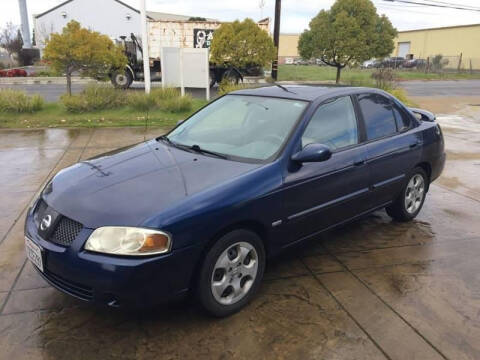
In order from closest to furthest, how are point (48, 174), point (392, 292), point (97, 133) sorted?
point (392, 292) < point (48, 174) < point (97, 133)

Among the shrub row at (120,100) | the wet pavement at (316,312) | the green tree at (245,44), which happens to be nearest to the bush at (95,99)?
the shrub row at (120,100)

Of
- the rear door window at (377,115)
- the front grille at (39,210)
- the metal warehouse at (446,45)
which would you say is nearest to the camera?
the front grille at (39,210)

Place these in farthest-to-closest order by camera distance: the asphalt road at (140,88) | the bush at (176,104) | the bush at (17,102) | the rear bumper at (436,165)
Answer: the asphalt road at (140,88), the bush at (176,104), the bush at (17,102), the rear bumper at (436,165)

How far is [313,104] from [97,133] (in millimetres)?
6994

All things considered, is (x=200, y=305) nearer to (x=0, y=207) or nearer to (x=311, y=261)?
(x=311, y=261)

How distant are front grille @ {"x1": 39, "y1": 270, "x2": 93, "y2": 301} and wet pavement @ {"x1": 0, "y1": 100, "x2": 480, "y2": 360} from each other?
0.33m

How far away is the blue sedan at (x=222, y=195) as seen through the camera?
2637mm

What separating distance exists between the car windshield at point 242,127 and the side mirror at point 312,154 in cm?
19

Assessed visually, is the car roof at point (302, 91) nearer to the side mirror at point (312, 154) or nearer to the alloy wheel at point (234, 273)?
the side mirror at point (312, 154)

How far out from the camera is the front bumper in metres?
2.56

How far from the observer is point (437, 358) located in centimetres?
271

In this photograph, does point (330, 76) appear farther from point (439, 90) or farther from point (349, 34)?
point (349, 34)

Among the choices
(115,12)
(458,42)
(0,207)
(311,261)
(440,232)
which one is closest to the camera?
(311,261)

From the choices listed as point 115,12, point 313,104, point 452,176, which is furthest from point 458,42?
point 313,104
